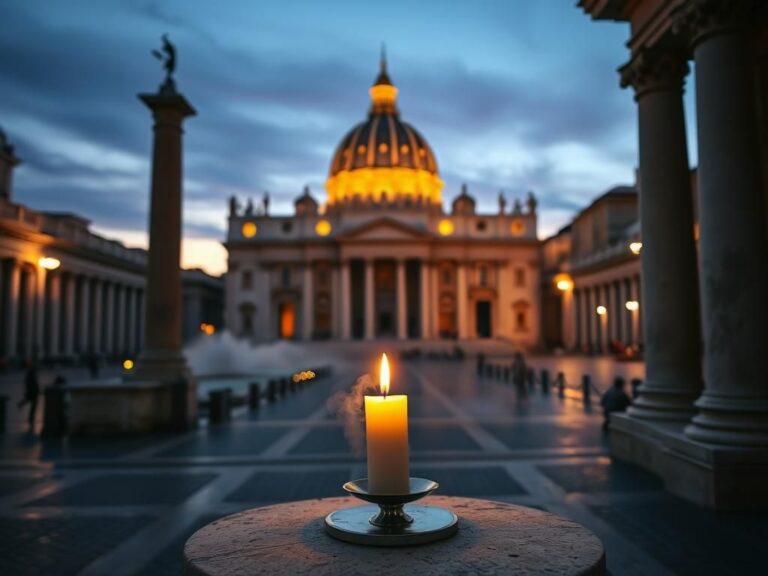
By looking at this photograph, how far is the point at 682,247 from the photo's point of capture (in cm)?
1059

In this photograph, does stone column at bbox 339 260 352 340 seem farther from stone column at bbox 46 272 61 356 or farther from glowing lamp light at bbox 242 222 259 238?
stone column at bbox 46 272 61 356

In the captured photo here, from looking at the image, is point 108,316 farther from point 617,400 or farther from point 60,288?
point 617,400

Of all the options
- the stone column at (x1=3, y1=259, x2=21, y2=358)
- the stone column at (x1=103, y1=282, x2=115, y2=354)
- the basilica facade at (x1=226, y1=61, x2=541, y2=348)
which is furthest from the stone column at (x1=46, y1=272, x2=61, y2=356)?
the basilica facade at (x1=226, y1=61, x2=541, y2=348)

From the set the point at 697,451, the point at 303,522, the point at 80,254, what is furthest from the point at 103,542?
the point at 80,254

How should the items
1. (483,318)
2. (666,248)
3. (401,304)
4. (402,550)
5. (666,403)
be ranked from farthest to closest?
1. (483,318)
2. (401,304)
3. (666,248)
4. (666,403)
5. (402,550)

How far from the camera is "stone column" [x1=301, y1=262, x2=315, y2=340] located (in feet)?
279

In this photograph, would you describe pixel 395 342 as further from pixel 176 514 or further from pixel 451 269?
pixel 176 514

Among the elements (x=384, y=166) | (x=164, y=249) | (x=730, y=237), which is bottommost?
(x=730, y=237)

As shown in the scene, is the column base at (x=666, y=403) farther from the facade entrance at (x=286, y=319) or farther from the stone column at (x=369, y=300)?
the facade entrance at (x=286, y=319)

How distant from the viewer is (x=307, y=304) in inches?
3374

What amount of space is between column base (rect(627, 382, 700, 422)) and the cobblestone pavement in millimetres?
958

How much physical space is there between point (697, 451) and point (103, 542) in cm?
703

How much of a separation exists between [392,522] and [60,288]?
6428 cm

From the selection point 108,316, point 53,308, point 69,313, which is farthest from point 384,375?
point 108,316
